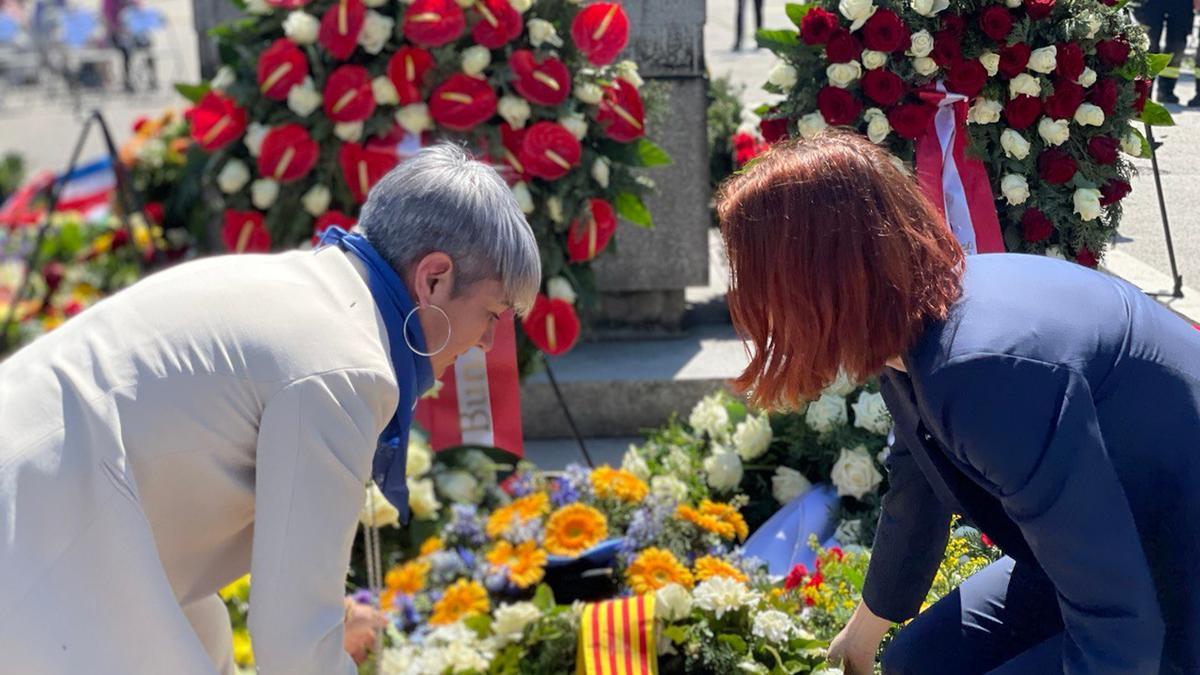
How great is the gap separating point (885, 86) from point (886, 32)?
11 centimetres

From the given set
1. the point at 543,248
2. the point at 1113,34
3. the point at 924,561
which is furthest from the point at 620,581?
the point at 1113,34

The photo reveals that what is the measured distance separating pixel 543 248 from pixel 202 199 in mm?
2032

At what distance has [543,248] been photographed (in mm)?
3902

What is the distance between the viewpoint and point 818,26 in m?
2.93

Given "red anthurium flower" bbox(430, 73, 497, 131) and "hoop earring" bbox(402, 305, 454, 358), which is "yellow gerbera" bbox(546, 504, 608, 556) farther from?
"hoop earring" bbox(402, 305, 454, 358)

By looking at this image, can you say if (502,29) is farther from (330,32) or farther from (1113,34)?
(1113,34)

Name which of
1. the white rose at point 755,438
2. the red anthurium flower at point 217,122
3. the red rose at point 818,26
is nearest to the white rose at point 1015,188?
the red rose at point 818,26

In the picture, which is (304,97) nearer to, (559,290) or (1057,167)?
(559,290)

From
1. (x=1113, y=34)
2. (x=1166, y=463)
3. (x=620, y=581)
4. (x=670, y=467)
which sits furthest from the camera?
(x=670, y=467)

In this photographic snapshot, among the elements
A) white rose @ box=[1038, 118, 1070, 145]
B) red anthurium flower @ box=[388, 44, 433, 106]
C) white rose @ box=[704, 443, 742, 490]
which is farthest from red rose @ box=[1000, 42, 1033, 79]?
red anthurium flower @ box=[388, 44, 433, 106]

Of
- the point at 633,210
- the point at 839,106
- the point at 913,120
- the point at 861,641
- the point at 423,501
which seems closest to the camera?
the point at 861,641

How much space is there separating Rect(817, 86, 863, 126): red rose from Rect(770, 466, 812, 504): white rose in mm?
890

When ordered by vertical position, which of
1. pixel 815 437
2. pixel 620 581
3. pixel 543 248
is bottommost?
pixel 620 581

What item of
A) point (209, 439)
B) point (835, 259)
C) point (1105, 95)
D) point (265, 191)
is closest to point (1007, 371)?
point (835, 259)
